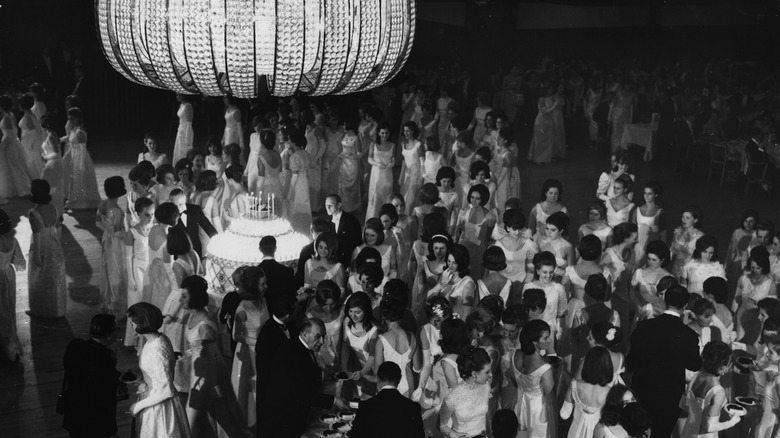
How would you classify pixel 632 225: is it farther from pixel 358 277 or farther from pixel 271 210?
pixel 271 210

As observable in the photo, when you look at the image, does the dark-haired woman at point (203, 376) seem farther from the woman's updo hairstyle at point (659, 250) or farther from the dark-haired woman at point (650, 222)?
the dark-haired woman at point (650, 222)

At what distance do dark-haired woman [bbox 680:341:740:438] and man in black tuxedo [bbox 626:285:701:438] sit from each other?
0.08 metres

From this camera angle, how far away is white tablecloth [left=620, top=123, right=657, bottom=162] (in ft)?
49.0

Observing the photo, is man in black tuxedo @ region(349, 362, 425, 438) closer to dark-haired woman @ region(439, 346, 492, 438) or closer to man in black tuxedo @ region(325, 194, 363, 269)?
dark-haired woman @ region(439, 346, 492, 438)

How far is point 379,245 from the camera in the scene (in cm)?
761

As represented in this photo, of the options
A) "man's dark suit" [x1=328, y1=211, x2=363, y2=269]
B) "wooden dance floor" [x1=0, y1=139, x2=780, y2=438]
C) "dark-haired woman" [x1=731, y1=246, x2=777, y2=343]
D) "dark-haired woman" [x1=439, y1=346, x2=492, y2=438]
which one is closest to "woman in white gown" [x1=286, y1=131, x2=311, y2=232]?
"wooden dance floor" [x1=0, y1=139, x2=780, y2=438]

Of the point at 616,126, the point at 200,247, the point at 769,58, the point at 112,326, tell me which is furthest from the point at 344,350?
the point at 769,58

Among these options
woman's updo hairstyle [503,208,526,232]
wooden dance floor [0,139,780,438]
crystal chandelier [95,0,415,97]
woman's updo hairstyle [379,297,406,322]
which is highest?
crystal chandelier [95,0,415,97]

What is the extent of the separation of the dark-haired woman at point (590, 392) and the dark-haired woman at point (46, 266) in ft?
14.9

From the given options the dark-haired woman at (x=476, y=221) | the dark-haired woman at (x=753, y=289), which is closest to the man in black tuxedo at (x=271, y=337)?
the dark-haired woman at (x=476, y=221)

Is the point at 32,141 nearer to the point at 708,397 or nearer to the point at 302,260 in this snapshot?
the point at 302,260

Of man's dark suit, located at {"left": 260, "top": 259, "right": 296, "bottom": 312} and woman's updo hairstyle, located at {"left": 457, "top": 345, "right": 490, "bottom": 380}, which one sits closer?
woman's updo hairstyle, located at {"left": 457, "top": 345, "right": 490, "bottom": 380}

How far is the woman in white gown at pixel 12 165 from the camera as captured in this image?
1201 cm

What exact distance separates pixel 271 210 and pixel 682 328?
3041 millimetres
